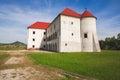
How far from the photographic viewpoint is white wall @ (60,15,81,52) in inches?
1001

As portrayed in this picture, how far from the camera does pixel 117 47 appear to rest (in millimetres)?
48938

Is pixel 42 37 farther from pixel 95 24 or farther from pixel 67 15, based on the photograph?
pixel 95 24

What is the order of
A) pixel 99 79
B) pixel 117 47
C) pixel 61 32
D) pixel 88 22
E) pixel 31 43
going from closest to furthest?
pixel 99 79, pixel 61 32, pixel 88 22, pixel 31 43, pixel 117 47

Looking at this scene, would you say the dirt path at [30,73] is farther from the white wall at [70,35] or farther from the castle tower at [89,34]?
the castle tower at [89,34]

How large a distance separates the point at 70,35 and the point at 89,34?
5.15m

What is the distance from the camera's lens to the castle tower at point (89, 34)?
2602 centimetres

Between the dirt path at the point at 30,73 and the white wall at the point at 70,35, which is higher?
the white wall at the point at 70,35

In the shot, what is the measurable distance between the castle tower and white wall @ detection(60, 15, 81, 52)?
138 centimetres

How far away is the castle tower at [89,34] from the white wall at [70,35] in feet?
4.51

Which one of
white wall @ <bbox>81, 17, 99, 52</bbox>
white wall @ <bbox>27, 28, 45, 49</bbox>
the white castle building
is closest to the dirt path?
the white castle building

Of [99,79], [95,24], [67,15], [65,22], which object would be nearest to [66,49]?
[65,22]

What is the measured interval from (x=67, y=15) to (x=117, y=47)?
36245mm

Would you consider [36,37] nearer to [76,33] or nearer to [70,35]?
[70,35]

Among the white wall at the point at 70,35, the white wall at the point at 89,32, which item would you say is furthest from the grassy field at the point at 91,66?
the white wall at the point at 89,32
